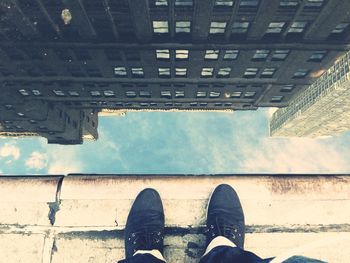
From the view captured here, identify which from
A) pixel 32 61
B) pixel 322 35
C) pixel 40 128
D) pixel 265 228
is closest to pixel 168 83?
pixel 32 61

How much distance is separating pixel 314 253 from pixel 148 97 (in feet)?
97.8

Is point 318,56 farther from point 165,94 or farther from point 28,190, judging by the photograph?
point 28,190

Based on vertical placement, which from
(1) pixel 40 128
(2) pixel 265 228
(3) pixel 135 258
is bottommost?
(3) pixel 135 258

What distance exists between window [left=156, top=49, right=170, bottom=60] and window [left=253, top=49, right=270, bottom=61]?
20.1ft

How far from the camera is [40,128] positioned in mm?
37438

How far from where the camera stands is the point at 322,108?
97250 millimetres

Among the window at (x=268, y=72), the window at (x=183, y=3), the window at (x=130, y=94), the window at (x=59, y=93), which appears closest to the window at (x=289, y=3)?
the window at (x=183, y=3)

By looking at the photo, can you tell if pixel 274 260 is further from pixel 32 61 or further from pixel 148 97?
pixel 148 97

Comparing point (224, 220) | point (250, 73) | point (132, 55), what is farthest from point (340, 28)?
point (224, 220)

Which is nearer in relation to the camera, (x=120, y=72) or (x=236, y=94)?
(x=120, y=72)

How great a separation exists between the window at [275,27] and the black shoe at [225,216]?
1593 centimetres

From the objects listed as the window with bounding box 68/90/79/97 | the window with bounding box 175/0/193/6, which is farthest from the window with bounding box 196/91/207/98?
the window with bounding box 175/0/193/6

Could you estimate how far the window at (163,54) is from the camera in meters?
23.4

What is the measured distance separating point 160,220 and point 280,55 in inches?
806
